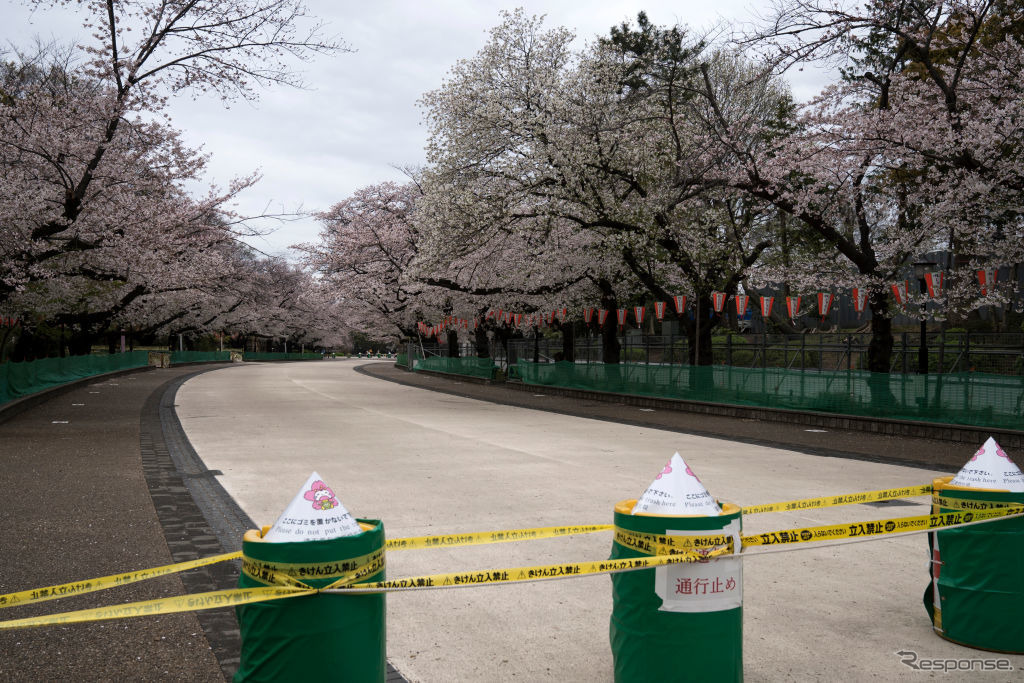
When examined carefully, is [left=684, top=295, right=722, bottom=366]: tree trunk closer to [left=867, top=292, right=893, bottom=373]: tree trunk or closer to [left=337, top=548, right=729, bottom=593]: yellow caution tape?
[left=867, top=292, right=893, bottom=373]: tree trunk

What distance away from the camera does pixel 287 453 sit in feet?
41.0

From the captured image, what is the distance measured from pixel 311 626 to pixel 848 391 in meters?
16.5

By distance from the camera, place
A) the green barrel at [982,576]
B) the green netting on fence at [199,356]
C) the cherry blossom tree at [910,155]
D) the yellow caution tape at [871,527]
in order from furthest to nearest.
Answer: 1. the green netting on fence at [199,356]
2. the cherry blossom tree at [910,155]
3. the green barrel at [982,576]
4. the yellow caution tape at [871,527]

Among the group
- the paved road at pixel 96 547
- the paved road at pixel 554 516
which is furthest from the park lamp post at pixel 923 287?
the paved road at pixel 96 547

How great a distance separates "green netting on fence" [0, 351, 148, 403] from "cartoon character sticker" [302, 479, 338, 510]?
19891 mm

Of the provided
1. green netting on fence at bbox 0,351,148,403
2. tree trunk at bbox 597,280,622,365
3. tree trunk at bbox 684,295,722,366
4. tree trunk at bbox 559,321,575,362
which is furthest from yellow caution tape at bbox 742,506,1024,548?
tree trunk at bbox 559,321,575,362

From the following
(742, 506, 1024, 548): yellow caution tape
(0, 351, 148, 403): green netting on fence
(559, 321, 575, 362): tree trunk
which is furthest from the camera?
(559, 321, 575, 362): tree trunk

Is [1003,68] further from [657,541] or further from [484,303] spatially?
[484,303]

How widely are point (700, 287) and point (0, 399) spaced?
1813 cm

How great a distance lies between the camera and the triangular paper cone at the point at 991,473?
13.9 ft

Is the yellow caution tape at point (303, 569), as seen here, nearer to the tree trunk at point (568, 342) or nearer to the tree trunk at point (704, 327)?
the tree trunk at point (704, 327)

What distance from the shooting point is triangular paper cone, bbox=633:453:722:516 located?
342 cm

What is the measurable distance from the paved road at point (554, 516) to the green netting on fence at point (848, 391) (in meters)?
1.78

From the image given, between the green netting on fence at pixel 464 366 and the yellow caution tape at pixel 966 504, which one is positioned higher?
the yellow caution tape at pixel 966 504
